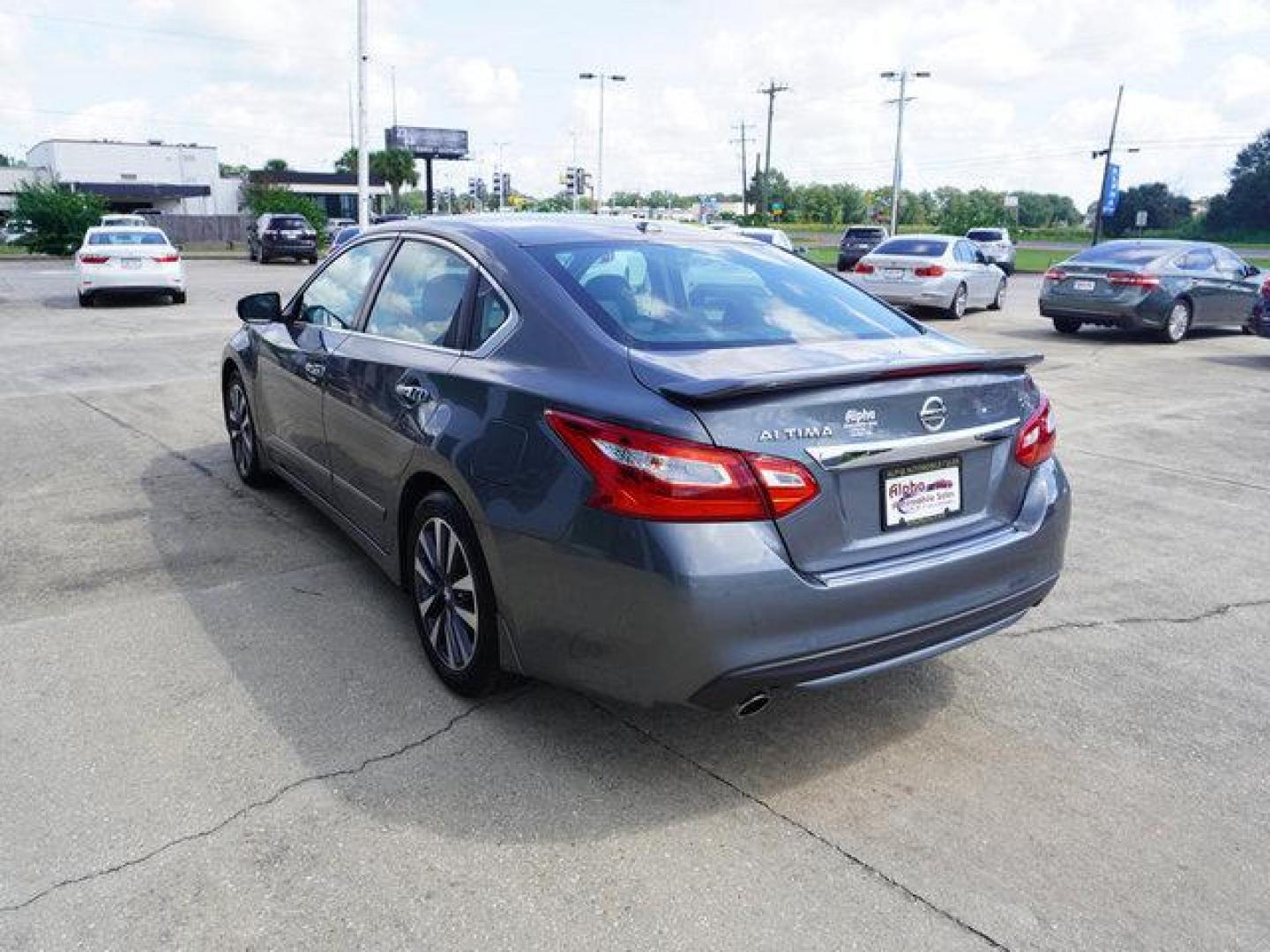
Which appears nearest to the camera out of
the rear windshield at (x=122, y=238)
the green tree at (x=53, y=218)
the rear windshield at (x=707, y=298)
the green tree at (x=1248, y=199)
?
the rear windshield at (x=707, y=298)

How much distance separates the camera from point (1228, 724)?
137 inches

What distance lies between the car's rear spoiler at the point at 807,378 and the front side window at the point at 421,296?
1.24 metres

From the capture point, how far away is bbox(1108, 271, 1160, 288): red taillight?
14.6m

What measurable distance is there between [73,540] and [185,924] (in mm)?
3394

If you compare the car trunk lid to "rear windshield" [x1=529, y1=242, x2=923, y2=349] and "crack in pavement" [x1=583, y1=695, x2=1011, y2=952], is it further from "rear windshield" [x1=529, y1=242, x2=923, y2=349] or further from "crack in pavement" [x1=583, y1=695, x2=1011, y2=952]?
"crack in pavement" [x1=583, y1=695, x2=1011, y2=952]

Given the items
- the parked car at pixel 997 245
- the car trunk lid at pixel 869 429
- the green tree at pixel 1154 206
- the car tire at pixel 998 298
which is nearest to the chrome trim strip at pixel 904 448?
the car trunk lid at pixel 869 429

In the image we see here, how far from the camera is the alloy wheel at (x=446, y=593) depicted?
3402 millimetres

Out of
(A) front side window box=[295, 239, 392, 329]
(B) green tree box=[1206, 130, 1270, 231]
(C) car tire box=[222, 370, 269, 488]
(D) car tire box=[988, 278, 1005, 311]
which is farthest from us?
(B) green tree box=[1206, 130, 1270, 231]

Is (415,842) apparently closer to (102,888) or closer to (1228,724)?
(102,888)

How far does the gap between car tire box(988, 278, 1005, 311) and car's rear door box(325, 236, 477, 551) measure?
1817cm

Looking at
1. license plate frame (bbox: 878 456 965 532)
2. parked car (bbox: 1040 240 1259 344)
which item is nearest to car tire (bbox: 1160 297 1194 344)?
parked car (bbox: 1040 240 1259 344)

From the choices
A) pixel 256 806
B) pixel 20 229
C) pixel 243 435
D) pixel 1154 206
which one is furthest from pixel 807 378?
pixel 1154 206

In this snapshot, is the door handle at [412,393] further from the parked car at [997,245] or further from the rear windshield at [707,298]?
the parked car at [997,245]

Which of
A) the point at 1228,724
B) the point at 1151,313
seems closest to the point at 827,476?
the point at 1228,724
